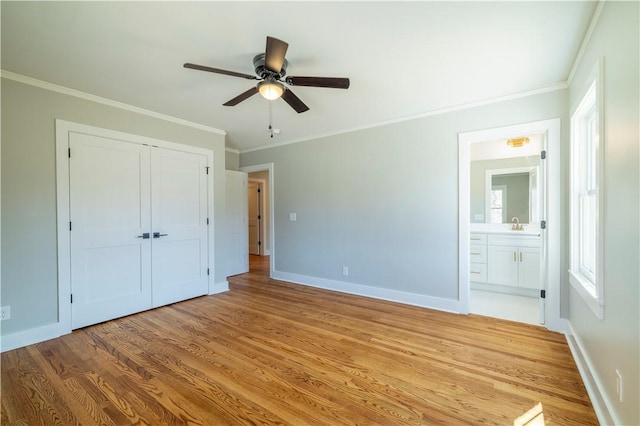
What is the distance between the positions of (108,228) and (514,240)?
17.4 feet

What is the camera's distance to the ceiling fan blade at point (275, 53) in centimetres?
167

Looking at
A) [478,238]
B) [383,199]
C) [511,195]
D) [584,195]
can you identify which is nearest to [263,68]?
[383,199]

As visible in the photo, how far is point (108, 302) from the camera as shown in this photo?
3.08m

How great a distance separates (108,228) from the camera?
121 inches

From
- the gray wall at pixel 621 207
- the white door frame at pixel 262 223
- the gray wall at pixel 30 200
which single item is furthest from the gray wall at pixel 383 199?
the gray wall at pixel 30 200

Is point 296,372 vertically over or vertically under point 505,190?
under

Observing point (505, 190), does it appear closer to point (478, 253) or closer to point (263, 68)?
point (478, 253)

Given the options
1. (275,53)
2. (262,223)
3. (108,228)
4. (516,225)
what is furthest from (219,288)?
(516,225)

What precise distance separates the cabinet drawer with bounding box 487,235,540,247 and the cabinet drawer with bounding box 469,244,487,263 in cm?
15

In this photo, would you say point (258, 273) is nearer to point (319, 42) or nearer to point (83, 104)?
point (83, 104)

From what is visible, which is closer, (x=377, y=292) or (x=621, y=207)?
(x=621, y=207)

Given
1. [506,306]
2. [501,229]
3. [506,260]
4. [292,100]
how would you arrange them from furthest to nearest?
[501,229]
[506,260]
[506,306]
[292,100]

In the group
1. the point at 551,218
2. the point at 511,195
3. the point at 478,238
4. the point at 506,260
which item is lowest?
the point at 506,260

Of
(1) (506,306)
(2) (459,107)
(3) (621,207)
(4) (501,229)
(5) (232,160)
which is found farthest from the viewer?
(5) (232,160)
